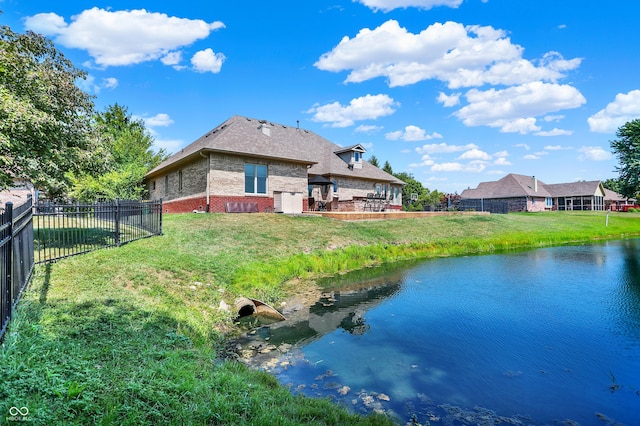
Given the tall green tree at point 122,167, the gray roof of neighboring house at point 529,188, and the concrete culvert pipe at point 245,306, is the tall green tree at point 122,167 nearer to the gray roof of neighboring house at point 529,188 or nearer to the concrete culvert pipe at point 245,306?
the concrete culvert pipe at point 245,306

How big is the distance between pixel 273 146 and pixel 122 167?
15973 mm

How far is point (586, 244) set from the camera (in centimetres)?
2356

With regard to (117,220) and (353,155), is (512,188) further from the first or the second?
(117,220)

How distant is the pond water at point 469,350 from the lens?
4660 mm

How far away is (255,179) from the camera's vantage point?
22.2 m

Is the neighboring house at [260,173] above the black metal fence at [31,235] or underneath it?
above

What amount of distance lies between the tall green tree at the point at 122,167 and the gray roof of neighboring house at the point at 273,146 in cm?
187

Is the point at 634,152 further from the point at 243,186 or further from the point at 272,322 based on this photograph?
the point at 272,322

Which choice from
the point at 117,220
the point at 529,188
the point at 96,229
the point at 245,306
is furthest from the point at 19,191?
the point at 529,188

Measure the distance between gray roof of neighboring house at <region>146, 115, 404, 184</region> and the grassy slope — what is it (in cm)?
839

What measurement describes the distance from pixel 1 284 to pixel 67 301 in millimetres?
1479

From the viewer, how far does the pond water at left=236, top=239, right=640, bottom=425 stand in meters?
4.66

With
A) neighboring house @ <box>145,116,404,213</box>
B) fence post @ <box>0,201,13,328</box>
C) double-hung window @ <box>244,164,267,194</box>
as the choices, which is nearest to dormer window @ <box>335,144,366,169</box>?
neighboring house @ <box>145,116,404,213</box>

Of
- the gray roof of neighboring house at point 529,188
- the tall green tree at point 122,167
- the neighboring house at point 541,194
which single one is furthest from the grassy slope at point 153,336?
the gray roof of neighboring house at point 529,188
